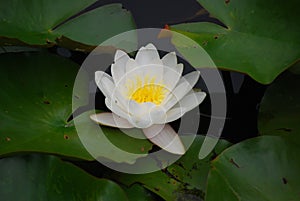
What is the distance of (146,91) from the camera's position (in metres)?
1.31

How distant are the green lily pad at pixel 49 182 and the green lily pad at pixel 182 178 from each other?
0.41 feet

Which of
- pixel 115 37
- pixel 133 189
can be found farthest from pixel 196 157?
pixel 115 37

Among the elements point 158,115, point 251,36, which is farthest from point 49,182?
point 251,36

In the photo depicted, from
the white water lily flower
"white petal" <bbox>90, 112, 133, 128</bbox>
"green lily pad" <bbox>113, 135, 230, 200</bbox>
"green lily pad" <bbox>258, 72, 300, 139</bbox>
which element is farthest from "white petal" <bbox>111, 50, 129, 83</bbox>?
"green lily pad" <bbox>258, 72, 300, 139</bbox>

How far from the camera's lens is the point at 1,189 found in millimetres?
1133

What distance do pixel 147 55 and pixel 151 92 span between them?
110 mm

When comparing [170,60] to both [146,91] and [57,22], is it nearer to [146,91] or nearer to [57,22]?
[146,91]

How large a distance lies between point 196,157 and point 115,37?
0.43 meters

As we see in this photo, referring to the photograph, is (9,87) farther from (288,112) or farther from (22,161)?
(288,112)

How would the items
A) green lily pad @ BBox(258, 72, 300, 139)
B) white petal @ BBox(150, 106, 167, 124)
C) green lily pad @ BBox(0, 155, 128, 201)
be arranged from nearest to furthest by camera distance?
green lily pad @ BBox(0, 155, 128, 201), white petal @ BBox(150, 106, 167, 124), green lily pad @ BBox(258, 72, 300, 139)

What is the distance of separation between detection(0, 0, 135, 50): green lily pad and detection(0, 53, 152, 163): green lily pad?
0.06 metres

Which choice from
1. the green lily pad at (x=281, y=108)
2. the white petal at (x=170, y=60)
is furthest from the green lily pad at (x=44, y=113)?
the green lily pad at (x=281, y=108)

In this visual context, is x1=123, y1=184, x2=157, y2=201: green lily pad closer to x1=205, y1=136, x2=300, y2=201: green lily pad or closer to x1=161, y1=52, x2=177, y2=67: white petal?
x1=205, y1=136, x2=300, y2=201: green lily pad

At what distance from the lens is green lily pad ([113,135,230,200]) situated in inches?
49.2
